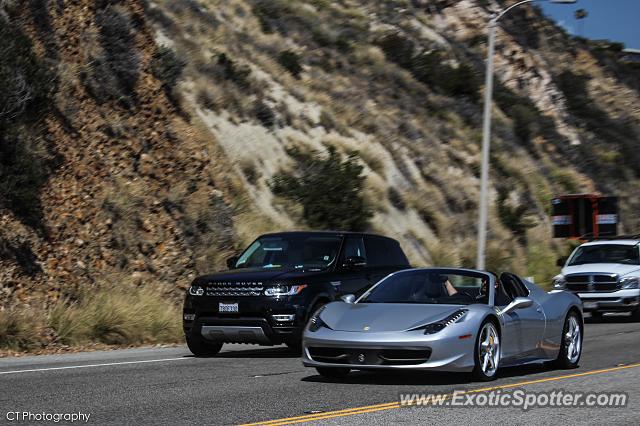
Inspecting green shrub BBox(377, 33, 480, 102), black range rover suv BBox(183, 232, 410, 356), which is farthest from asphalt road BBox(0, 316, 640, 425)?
Result: green shrub BBox(377, 33, 480, 102)

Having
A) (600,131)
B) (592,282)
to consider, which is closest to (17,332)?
(592,282)

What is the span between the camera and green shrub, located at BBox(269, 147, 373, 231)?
3094 centimetres

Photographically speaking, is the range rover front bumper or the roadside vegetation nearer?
the roadside vegetation

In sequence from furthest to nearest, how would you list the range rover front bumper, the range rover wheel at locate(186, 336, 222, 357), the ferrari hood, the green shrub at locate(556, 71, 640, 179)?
the green shrub at locate(556, 71, 640, 179), the range rover front bumper, the range rover wheel at locate(186, 336, 222, 357), the ferrari hood

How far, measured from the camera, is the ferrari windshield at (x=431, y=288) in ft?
40.7

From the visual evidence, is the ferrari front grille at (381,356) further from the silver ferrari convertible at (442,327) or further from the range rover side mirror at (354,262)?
the range rover side mirror at (354,262)

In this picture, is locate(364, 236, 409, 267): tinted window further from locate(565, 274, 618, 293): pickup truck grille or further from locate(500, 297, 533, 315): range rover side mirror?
locate(565, 274, 618, 293): pickup truck grille

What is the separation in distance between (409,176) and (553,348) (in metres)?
25.7

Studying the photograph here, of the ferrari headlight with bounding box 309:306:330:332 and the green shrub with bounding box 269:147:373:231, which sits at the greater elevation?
the green shrub with bounding box 269:147:373:231

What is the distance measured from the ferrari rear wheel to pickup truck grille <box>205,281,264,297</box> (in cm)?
414

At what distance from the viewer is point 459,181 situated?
4159cm

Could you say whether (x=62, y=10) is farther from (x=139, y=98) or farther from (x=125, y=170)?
(x=125, y=170)

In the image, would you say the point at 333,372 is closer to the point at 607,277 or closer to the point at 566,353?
the point at 566,353

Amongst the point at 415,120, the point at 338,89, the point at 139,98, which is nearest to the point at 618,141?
the point at 415,120
